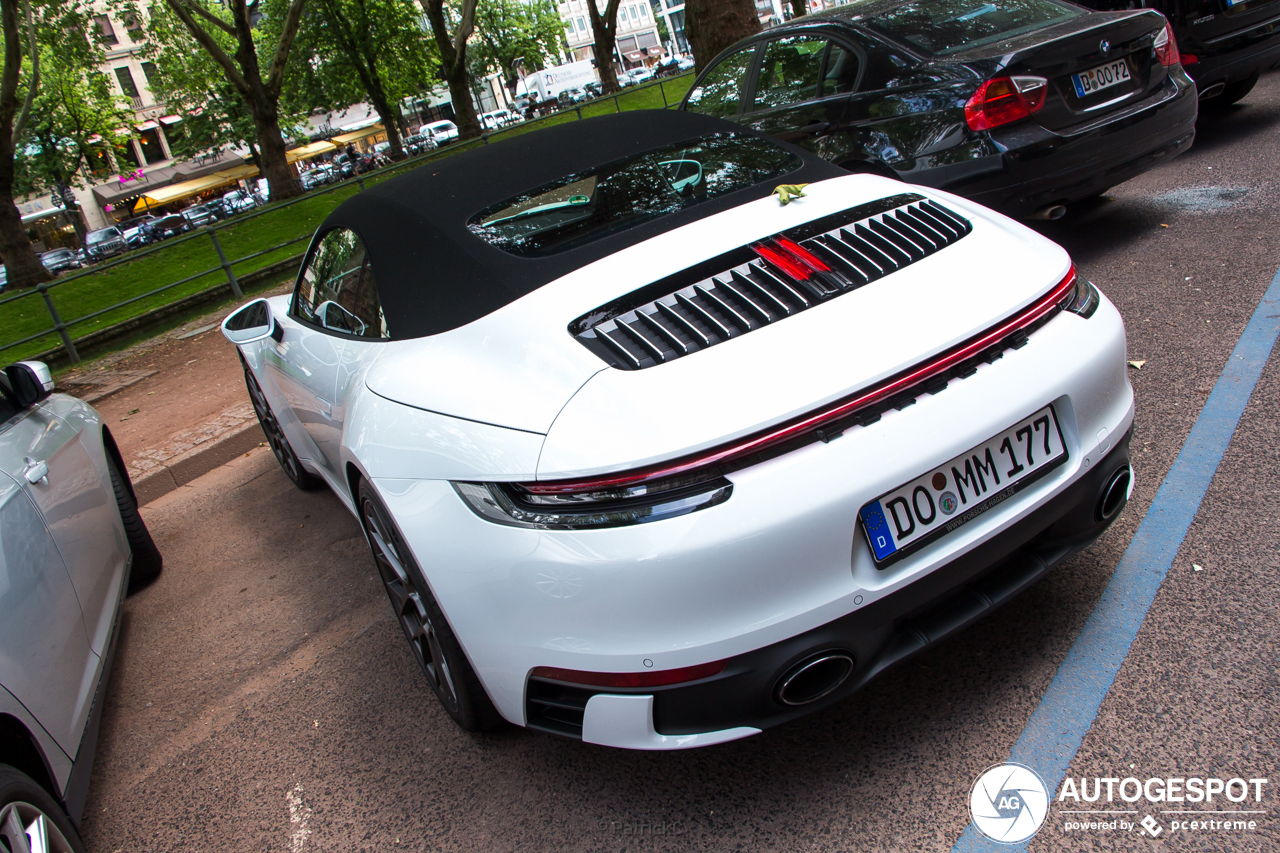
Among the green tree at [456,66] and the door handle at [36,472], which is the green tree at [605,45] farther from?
the door handle at [36,472]

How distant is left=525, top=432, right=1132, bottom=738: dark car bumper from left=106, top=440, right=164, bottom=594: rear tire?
9.64ft

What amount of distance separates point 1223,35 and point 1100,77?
2.65m

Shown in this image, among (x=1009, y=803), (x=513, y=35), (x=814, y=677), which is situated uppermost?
(x=513, y=35)

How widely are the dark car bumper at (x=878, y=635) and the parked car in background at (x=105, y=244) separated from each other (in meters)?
Answer: 43.8

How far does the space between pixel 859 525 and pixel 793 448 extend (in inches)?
7.9

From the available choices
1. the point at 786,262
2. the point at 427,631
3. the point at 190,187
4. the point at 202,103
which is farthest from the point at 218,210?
the point at 786,262

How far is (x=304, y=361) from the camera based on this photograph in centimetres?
336

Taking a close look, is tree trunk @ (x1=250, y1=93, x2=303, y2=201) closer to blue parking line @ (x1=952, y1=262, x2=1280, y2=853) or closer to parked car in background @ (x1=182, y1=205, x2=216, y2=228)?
blue parking line @ (x1=952, y1=262, x2=1280, y2=853)

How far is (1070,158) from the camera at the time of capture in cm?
450

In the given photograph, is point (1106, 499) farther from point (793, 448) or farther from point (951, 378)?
point (793, 448)

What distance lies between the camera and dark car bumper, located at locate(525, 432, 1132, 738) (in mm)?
1770

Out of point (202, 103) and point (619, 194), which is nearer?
point (619, 194)

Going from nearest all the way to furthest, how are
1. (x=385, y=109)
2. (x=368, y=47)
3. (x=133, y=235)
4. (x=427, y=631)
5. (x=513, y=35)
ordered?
(x=427, y=631)
(x=368, y=47)
(x=385, y=109)
(x=133, y=235)
(x=513, y=35)

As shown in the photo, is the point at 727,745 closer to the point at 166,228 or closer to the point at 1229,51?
the point at 1229,51
